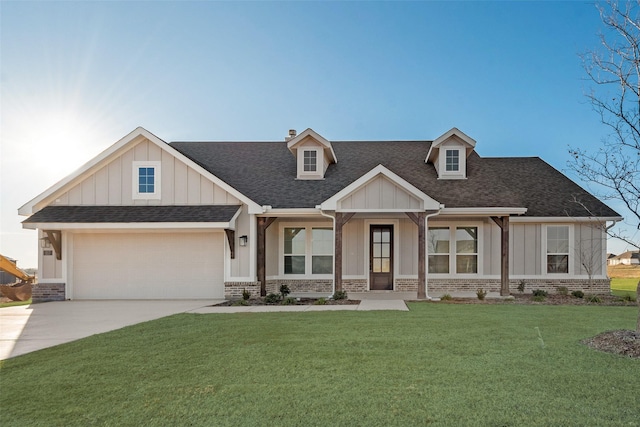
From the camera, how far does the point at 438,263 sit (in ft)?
53.0

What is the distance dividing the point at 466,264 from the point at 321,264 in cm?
517

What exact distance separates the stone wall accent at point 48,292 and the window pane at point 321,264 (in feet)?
27.5

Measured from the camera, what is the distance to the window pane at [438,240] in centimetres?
1614

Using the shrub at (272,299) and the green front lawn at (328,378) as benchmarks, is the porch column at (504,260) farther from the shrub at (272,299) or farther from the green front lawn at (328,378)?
the shrub at (272,299)

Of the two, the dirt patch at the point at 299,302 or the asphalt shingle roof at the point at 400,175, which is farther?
the asphalt shingle roof at the point at 400,175

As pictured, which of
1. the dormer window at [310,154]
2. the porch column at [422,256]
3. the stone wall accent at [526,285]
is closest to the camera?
the porch column at [422,256]

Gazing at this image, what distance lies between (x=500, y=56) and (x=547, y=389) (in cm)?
1323

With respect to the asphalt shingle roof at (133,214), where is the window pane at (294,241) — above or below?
below

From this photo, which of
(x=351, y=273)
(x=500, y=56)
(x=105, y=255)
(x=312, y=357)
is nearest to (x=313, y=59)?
(x=500, y=56)

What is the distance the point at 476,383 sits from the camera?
5266 millimetres

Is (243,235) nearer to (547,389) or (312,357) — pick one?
(312,357)

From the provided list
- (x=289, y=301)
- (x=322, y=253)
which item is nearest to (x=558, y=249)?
(x=322, y=253)

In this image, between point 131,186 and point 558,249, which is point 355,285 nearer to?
point 558,249

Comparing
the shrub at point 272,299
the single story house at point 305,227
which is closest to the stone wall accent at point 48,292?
the single story house at point 305,227
